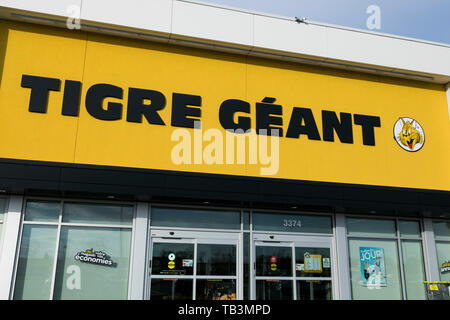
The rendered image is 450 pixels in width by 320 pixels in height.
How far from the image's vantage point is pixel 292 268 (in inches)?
433

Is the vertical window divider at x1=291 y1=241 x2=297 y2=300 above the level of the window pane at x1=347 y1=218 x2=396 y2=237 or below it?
below

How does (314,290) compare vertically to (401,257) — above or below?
below

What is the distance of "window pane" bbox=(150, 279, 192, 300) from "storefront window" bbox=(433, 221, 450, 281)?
6.92 m

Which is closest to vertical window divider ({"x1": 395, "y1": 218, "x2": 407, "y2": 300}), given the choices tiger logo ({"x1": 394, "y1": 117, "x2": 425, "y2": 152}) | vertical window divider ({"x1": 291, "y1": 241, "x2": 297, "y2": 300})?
tiger logo ({"x1": 394, "y1": 117, "x2": 425, "y2": 152})

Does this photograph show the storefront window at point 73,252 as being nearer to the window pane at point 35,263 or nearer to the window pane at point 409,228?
the window pane at point 35,263

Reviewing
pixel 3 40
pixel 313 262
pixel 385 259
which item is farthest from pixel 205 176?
pixel 3 40

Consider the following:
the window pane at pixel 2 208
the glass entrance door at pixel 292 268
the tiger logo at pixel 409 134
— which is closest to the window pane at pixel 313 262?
the glass entrance door at pixel 292 268

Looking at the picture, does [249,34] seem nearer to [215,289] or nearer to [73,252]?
[215,289]

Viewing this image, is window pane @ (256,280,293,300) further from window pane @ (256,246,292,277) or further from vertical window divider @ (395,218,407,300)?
vertical window divider @ (395,218,407,300)

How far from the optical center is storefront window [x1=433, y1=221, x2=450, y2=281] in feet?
39.5

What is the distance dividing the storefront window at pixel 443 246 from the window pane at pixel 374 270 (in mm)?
1323

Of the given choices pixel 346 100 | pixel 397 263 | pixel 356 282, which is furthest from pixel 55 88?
pixel 397 263

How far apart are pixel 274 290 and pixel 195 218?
259 centimetres

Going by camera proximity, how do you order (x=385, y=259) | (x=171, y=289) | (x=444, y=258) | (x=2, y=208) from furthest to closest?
1. (x=444, y=258)
2. (x=385, y=259)
3. (x=171, y=289)
4. (x=2, y=208)
